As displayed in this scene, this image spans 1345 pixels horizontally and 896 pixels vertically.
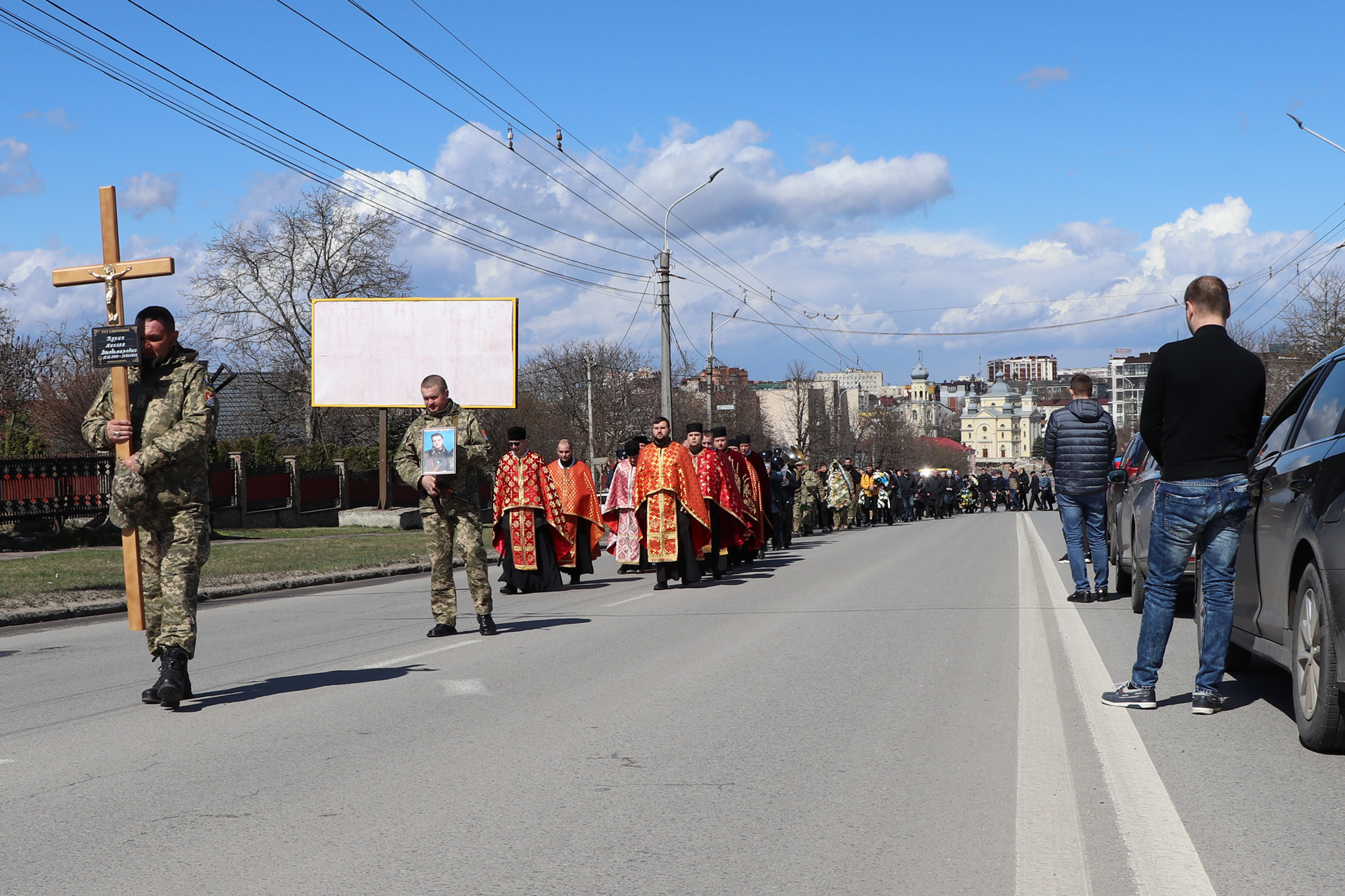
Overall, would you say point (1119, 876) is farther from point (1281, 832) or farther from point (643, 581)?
point (643, 581)

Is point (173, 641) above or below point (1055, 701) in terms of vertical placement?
above

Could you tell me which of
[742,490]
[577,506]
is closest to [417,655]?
[577,506]

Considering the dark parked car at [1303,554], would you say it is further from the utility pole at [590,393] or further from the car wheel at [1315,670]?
the utility pole at [590,393]

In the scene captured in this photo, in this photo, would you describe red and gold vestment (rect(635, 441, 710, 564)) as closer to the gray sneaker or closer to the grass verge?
the grass verge

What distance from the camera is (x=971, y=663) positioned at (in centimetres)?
829

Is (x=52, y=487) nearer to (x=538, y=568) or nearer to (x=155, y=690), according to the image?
(x=538, y=568)

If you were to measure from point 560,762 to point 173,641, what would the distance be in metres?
2.54

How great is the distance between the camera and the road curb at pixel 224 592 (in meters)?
12.6

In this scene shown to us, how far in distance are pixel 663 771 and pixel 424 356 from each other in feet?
87.8

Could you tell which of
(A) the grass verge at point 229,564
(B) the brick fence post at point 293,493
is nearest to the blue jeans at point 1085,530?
(A) the grass verge at point 229,564

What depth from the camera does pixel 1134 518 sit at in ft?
38.1

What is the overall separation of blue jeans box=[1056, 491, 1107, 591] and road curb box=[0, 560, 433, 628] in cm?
764

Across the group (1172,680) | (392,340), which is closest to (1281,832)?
(1172,680)

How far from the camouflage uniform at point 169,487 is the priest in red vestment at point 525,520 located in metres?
7.85
